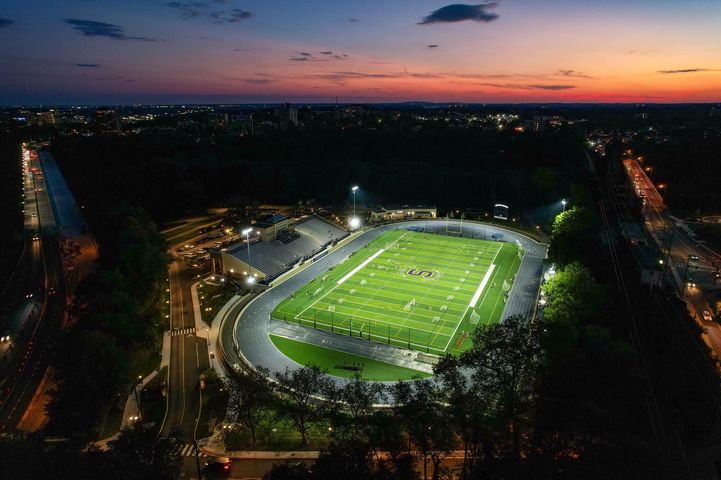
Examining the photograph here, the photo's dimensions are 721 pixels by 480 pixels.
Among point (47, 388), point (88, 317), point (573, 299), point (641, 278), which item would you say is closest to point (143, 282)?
point (88, 317)

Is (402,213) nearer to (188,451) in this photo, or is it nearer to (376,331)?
(376,331)

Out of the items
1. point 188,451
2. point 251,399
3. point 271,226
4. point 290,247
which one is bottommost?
point 188,451

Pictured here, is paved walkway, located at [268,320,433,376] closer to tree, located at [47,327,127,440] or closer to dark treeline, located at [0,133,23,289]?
tree, located at [47,327,127,440]

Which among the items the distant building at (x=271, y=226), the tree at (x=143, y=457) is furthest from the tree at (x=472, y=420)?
the distant building at (x=271, y=226)

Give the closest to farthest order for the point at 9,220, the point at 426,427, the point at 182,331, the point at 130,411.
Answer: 1. the point at 426,427
2. the point at 130,411
3. the point at 182,331
4. the point at 9,220

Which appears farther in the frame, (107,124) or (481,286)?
(107,124)

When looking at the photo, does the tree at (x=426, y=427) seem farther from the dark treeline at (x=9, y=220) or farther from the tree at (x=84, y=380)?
the dark treeline at (x=9, y=220)

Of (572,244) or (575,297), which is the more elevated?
(572,244)

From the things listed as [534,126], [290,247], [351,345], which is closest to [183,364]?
[351,345]
